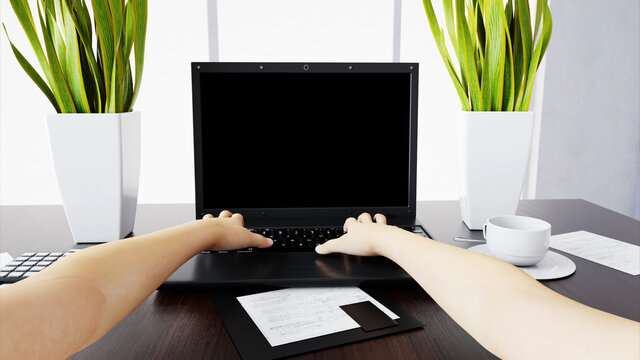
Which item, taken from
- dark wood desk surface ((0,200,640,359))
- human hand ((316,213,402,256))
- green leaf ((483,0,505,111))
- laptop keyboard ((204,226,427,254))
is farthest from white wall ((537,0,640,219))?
human hand ((316,213,402,256))

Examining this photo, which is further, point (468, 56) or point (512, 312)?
point (468, 56)

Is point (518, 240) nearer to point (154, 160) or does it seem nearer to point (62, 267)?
point (62, 267)

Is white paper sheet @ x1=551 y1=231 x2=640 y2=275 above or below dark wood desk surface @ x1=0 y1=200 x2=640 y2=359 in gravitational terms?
above

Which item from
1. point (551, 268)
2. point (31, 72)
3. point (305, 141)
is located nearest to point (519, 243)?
point (551, 268)

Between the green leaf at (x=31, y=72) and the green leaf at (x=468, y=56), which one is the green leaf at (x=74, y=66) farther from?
the green leaf at (x=468, y=56)

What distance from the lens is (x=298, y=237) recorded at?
0.85m

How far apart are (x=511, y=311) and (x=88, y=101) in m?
0.81

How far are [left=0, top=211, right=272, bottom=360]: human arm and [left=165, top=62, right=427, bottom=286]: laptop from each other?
360mm

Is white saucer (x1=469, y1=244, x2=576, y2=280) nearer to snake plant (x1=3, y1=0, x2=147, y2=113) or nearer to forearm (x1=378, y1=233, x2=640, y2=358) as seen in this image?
forearm (x1=378, y1=233, x2=640, y2=358)

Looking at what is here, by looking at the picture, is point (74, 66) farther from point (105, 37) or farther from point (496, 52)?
point (496, 52)

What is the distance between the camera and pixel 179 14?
10.0ft

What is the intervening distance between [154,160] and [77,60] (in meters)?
2.48

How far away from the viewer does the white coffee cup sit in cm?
71

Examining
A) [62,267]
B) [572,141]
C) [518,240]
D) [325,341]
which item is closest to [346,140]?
[518,240]
